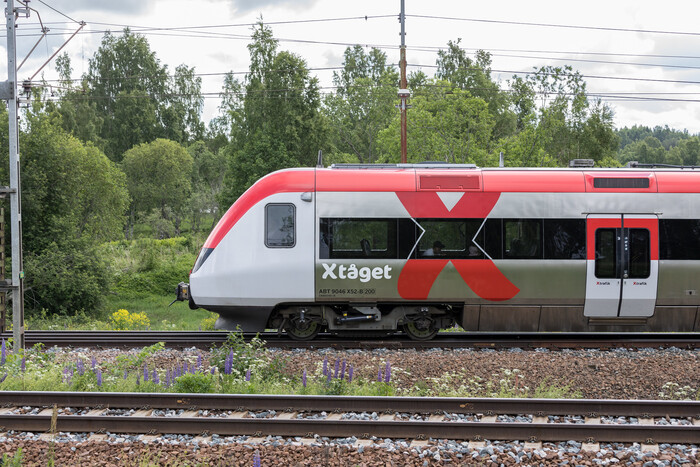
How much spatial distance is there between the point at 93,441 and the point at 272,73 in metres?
34.7

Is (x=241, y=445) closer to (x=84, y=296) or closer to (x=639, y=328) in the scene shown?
(x=639, y=328)

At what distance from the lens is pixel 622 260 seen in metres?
11.8

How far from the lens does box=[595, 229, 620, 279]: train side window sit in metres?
11.8

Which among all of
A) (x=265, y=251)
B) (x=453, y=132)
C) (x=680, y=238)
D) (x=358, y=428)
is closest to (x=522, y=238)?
(x=680, y=238)

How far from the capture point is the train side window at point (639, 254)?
38.7 feet

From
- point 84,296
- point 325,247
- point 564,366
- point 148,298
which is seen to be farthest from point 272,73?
point 564,366

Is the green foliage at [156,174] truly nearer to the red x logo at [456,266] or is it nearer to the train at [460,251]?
the train at [460,251]

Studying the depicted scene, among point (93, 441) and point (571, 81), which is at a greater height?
point (571, 81)

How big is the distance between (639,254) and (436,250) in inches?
144

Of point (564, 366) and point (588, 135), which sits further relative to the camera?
point (588, 135)

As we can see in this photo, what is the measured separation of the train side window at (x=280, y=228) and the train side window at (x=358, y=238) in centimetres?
53

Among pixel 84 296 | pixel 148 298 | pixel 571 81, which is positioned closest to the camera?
pixel 84 296

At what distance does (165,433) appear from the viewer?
718cm

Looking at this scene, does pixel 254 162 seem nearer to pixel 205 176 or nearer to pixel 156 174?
pixel 156 174
